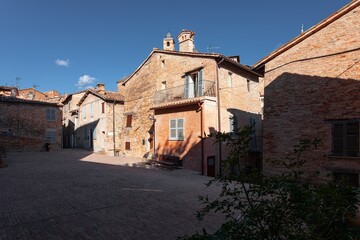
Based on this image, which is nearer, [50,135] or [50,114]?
[50,135]

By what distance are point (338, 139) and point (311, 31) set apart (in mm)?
4988

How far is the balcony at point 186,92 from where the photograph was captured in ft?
54.0

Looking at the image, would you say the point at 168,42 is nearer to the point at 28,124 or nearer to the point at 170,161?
the point at 170,161

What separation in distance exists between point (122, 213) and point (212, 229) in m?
2.74

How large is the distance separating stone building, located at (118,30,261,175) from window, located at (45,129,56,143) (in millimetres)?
10144

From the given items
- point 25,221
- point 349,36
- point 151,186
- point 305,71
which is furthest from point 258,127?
point 25,221

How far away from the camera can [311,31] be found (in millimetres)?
11141

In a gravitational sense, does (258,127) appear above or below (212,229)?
above

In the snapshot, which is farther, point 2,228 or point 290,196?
point 2,228

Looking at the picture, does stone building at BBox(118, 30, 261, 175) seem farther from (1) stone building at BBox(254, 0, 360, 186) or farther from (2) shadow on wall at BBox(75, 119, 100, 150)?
(2) shadow on wall at BBox(75, 119, 100, 150)

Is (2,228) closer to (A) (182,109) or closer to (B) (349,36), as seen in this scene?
(A) (182,109)

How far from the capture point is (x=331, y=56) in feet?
35.1

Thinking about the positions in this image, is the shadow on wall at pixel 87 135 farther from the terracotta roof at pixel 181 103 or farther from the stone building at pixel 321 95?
the stone building at pixel 321 95

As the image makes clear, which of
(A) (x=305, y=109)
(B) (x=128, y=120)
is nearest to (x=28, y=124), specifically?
(B) (x=128, y=120)
